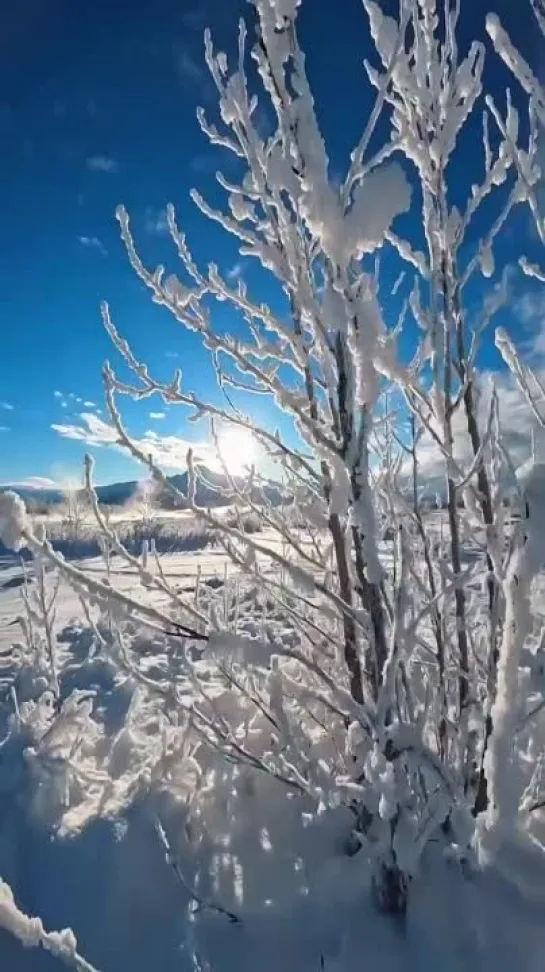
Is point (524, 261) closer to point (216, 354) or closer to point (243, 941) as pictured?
point (216, 354)

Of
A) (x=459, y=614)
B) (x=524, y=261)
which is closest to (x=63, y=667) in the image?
(x=459, y=614)

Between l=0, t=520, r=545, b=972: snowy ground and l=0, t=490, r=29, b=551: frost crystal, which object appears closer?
l=0, t=490, r=29, b=551: frost crystal

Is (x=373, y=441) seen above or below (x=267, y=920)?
above

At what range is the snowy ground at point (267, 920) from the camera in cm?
170

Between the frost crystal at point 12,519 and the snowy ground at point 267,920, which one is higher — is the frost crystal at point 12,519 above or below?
above

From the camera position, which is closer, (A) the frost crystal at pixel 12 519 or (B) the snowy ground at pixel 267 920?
(A) the frost crystal at pixel 12 519

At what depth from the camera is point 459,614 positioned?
196 centimetres

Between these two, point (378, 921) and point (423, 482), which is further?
point (423, 482)

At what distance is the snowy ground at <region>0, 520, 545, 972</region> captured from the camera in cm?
170

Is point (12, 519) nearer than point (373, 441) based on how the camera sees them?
Yes

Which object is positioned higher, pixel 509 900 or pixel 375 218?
pixel 375 218

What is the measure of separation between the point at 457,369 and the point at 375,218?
0.90 metres

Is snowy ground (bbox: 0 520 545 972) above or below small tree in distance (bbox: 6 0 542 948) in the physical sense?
below

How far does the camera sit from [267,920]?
73.5 inches
